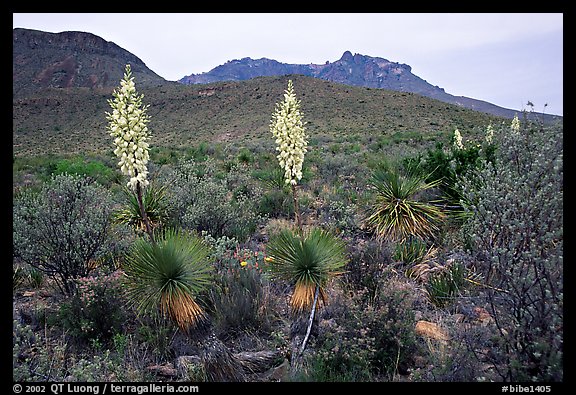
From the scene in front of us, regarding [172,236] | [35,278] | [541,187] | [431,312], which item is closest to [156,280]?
[172,236]

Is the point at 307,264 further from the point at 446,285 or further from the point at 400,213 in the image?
the point at 400,213

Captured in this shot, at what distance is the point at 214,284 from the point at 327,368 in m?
1.79

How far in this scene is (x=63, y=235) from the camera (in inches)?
189

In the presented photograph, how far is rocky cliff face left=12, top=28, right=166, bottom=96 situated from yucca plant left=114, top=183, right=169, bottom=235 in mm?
61256

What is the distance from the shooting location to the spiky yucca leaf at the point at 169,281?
12.4 ft

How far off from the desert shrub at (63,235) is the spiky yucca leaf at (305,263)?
2712 millimetres

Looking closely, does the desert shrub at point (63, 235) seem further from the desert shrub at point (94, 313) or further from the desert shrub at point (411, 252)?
the desert shrub at point (411, 252)

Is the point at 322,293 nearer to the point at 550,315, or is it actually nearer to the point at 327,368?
the point at 327,368

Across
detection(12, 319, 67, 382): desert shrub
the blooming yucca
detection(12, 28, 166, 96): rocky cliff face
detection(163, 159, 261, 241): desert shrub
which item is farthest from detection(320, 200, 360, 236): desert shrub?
detection(12, 28, 166, 96): rocky cliff face

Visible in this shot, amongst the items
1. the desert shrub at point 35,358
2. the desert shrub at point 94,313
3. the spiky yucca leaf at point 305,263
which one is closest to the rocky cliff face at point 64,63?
the desert shrub at point 94,313

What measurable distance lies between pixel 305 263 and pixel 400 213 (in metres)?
2.95

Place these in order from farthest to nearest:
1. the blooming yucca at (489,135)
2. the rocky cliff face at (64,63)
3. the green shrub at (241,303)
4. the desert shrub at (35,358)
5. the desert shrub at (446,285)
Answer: the rocky cliff face at (64,63) → the blooming yucca at (489,135) → the desert shrub at (446,285) → the green shrub at (241,303) → the desert shrub at (35,358)

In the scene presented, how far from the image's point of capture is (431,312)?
415 centimetres

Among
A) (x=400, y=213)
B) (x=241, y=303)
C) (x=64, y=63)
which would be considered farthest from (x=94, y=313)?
(x=64, y=63)
